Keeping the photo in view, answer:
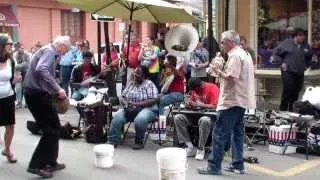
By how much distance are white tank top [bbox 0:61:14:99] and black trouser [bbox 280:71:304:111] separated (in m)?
5.78

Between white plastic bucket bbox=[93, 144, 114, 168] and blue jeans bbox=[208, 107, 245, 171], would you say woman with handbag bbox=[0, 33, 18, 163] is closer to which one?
white plastic bucket bbox=[93, 144, 114, 168]

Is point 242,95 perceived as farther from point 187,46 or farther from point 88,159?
point 187,46

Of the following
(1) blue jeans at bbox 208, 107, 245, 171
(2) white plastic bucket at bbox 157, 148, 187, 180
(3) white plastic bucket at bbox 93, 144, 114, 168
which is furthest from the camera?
(3) white plastic bucket at bbox 93, 144, 114, 168

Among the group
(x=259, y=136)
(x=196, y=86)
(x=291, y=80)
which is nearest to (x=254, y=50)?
(x=291, y=80)

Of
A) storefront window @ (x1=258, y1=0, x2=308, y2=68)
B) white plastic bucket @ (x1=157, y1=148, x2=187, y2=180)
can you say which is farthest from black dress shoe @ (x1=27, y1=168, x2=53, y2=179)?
storefront window @ (x1=258, y1=0, x2=308, y2=68)

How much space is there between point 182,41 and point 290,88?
246 cm

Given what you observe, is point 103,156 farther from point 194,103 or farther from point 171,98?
point 171,98

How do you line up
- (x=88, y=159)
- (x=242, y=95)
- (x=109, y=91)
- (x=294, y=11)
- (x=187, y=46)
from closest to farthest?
(x=242, y=95) → (x=88, y=159) → (x=187, y=46) → (x=109, y=91) → (x=294, y=11)

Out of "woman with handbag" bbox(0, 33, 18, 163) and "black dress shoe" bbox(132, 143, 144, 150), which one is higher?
"woman with handbag" bbox(0, 33, 18, 163)

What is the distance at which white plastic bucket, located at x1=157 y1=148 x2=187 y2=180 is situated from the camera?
6422 mm

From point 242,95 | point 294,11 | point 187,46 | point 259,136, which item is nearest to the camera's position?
point 242,95

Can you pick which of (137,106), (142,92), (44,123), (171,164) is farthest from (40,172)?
(142,92)

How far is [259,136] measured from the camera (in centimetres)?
980

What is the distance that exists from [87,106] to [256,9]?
5.62 metres
